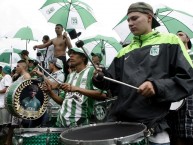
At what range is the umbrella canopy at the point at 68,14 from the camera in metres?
9.61

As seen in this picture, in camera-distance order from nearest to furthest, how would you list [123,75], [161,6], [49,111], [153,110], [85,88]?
[153,110] < [123,75] < [85,88] < [49,111] < [161,6]

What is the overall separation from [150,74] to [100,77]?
1.37ft

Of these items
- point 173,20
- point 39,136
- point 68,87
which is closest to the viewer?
point 39,136

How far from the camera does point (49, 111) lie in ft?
17.8

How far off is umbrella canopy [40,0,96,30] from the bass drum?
5166 mm

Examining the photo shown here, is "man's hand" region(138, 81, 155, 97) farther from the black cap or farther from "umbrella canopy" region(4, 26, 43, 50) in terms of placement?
"umbrella canopy" region(4, 26, 43, 50)

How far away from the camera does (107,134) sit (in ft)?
8.89

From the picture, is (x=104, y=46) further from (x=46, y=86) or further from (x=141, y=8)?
(x=141, y=8)

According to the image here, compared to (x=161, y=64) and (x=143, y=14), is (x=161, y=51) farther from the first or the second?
(x=143, y=14)

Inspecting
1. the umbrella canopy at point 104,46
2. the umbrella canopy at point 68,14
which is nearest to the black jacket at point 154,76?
the umbrella canopy at point 68,14

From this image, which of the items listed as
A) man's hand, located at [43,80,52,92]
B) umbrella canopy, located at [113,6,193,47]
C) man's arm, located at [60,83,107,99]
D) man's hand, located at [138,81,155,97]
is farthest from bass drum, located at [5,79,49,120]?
umbrella canopy, located at [113,6,193,47]

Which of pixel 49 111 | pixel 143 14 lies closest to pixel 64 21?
pixel 49 111

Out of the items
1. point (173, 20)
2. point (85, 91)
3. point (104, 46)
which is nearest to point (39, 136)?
point (85, 91)

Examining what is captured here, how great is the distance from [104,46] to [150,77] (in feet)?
34.3
